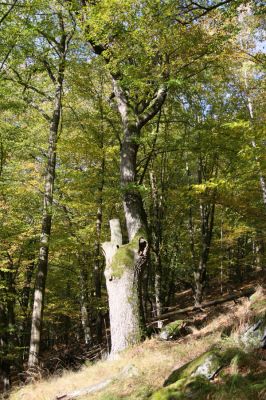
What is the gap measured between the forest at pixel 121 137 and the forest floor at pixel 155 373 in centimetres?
76

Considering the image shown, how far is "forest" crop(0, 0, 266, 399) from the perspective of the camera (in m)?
8.37

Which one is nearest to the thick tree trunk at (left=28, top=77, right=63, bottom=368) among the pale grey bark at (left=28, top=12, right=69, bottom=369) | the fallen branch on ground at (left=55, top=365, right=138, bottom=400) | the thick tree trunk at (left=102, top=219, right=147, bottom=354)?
the pale grey bark at (left=28, top=12, right=69, bottom=369)

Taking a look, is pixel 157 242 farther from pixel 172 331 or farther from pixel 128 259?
pixel 172 331

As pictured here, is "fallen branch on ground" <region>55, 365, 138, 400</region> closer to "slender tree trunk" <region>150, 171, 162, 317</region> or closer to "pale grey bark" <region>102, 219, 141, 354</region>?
"pale grey bark" <region>102, 219, 141, 354</region>

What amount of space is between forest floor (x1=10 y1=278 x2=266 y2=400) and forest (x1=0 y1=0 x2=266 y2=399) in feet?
2.51

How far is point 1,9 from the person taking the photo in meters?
11.6

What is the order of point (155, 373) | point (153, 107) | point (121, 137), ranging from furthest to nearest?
point (121, 137) < point (153, 107) < point (155, 373)

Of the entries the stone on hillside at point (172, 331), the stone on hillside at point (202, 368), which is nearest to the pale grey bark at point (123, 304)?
the stone on hillside at point (172, 331)

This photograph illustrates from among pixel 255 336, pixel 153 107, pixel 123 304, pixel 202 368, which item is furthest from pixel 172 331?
pixel 153 107

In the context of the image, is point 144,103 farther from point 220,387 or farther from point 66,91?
point 220,387

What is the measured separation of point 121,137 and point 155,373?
10.5 meters

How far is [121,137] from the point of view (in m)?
14.6

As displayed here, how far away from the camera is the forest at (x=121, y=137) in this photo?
837 centimetres

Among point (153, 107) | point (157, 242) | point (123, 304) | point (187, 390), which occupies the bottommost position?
point (187, 390)
